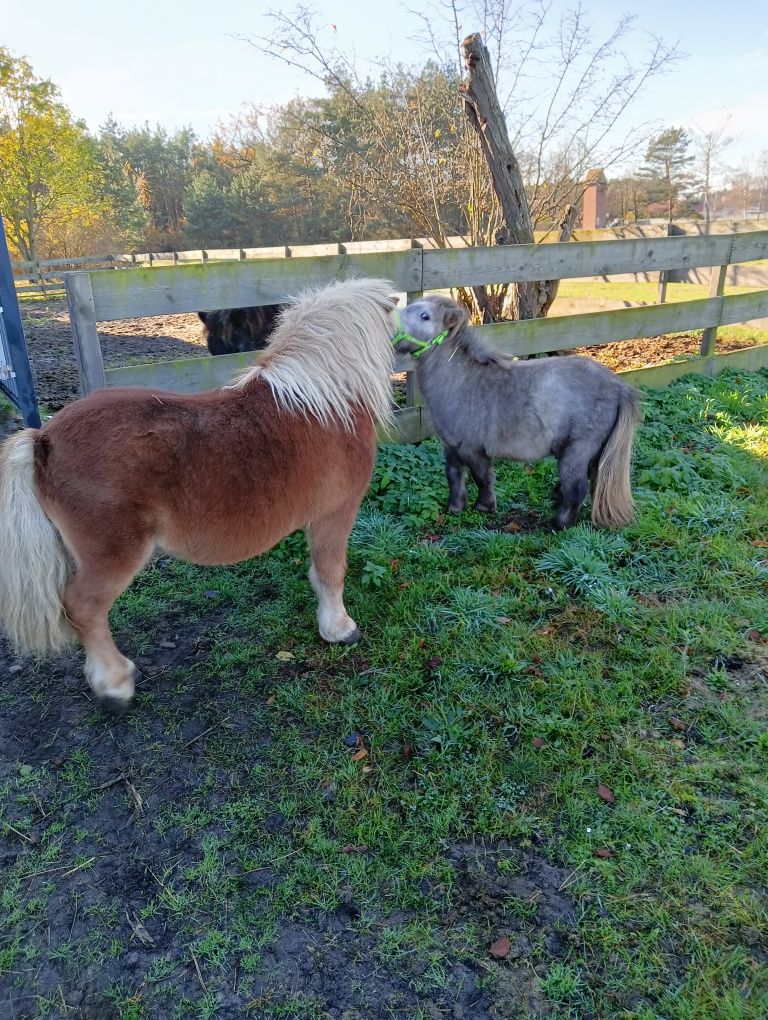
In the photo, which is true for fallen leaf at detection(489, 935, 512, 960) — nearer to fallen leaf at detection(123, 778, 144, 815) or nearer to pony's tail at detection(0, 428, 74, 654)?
fallen leaf at detection(123, 778, 144, 815)

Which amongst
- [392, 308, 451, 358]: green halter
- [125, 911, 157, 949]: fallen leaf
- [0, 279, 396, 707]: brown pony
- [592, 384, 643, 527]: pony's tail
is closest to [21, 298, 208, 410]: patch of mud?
[392, 308, 451, 358]: green halter

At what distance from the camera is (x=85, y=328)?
3.25m

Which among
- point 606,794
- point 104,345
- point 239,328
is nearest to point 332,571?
point 606,794

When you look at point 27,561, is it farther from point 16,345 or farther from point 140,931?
point 16,345

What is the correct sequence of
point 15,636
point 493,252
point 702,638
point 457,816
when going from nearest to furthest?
point 457,816 < point 15,636 < point 702,638 < point 493,252

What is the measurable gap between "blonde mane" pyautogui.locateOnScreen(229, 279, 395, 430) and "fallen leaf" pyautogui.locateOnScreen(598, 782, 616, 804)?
174 cm

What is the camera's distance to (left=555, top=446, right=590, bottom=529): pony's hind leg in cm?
383

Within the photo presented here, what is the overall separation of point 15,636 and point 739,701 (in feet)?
9.61

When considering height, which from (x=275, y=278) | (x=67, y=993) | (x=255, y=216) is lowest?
(x=67, y=993)

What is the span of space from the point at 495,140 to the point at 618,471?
13.1ft

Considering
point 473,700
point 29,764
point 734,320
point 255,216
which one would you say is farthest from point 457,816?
point 255,216

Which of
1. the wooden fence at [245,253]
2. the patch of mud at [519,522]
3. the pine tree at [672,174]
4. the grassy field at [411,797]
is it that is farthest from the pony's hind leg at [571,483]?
the pine tree at [672,174]

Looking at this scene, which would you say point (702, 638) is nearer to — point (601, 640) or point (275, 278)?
point (601, 640)

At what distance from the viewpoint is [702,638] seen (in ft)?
9.77
